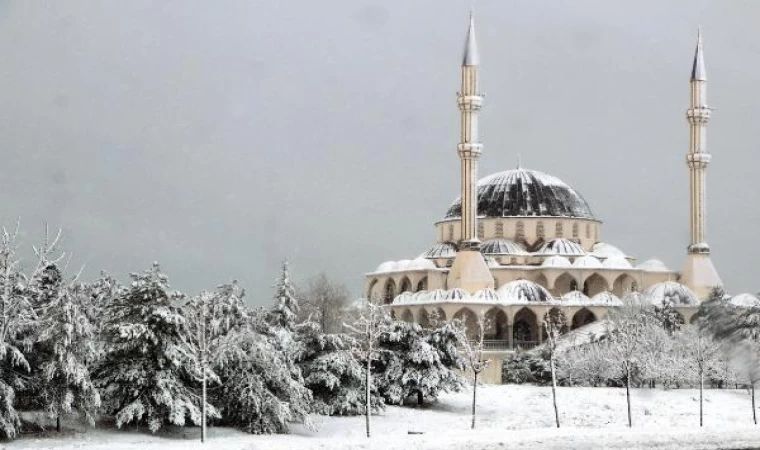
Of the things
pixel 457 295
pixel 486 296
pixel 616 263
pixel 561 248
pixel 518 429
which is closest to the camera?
pixel 518 429

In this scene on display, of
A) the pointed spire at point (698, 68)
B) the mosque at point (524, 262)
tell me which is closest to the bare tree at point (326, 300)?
the mosque at point (524, 262)

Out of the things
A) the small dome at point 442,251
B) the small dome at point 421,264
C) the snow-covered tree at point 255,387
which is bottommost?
the snow-covered tree at point 255,387

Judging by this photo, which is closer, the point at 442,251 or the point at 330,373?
the point at 330,373

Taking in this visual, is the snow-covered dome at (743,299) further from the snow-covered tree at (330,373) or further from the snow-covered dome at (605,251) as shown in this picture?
Answer: the snow-covered tree at (330,373)

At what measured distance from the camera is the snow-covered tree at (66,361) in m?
31.8

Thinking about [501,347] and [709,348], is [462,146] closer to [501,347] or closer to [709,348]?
[501,347]

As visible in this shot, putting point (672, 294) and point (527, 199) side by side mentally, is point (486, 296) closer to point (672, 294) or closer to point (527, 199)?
→ point (672, 294)

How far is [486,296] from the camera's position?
6856 centimetres

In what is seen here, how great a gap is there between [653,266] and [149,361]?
4826 centimetres

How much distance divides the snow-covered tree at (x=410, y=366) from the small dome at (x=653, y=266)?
107ft

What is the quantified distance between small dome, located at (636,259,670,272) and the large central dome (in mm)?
5347

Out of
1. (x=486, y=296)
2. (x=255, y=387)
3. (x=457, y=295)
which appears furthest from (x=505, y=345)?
(x=255, y=387)

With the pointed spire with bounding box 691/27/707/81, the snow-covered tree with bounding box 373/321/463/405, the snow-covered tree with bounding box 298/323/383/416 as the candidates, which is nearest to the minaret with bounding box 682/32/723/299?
the pointed spire with bounding box 691/27/707/81

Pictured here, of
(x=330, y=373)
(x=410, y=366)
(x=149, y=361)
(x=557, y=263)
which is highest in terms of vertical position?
(x=557, y=263)
